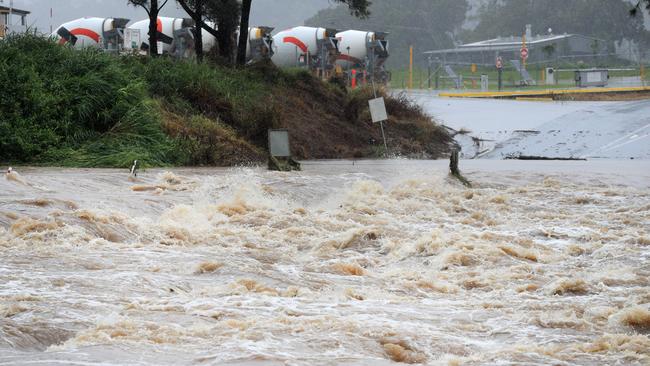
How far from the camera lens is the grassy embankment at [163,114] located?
73.2ft

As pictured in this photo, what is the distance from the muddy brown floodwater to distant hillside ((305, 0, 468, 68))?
304 ft

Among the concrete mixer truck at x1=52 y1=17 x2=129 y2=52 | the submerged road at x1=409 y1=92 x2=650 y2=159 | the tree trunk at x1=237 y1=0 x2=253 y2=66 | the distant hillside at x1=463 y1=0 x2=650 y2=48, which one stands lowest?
the submerged road at x1=409 y1=92 x2=650 y2=159

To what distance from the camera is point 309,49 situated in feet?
169

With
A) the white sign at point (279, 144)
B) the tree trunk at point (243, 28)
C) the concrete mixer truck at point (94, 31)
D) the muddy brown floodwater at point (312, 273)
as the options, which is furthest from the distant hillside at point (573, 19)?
the muddy brown floodwater at point (312, 273)

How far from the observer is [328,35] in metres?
51.5

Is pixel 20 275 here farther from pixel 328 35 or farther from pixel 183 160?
pixel 328 35

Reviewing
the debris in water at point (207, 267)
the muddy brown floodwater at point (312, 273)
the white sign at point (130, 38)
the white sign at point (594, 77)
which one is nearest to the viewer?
the muddy brown floodwater at point (312, 273)

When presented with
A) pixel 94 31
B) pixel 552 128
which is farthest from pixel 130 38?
pixel 552 128

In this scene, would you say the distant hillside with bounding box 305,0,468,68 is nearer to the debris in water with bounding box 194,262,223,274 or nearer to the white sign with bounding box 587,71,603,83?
the white sign with bounding box 587,71,603,83

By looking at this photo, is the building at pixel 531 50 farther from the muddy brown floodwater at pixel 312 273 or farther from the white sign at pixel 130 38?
the muddy brown floodwater at pixel 312 273

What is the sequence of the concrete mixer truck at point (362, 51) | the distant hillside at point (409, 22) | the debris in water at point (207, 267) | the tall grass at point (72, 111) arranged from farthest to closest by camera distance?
the distant hillside at point (409, 22)
the concrete mixer truck at point (362, 51)
the tall grass at point (72, 111)
the debris in water at point (207, 267)

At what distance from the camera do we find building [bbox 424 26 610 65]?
7681cm

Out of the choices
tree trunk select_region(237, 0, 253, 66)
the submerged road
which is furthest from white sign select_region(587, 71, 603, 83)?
tree trunk select_region(237, 0, 253, 66)

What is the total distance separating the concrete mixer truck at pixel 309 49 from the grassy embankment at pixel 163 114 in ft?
54.2
